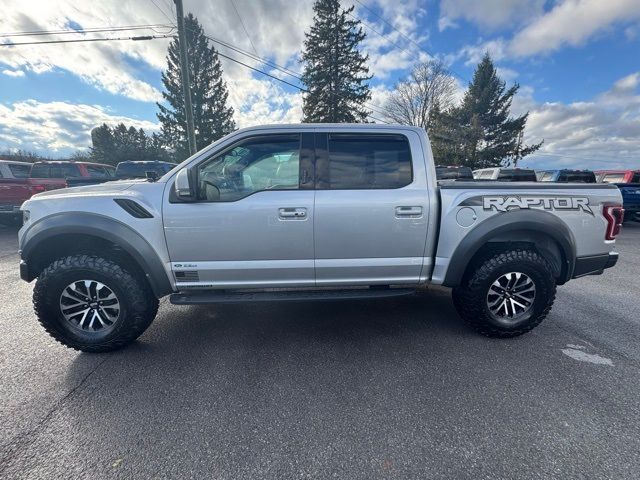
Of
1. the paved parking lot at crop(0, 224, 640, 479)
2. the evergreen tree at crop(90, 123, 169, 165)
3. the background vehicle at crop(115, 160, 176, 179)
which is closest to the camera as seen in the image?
the paved parking lot at crop(0, 224, 640, 479)

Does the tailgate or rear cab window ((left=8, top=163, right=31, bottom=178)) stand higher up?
rear cab window ((left=8, top=163, right=31, bottom=178))

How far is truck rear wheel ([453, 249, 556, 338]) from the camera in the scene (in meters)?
3.02

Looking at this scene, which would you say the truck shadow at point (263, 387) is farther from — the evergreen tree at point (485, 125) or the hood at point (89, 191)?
the evergreen tree at point (485, 125)

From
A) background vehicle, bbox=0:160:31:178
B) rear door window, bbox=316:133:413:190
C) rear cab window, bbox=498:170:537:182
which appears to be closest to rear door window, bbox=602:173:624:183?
rear cab window, bbox=498:170:537:182

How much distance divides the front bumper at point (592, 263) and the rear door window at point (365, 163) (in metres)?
2.03

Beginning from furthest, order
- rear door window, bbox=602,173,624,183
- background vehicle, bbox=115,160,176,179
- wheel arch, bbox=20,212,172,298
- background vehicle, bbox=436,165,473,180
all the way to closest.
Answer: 1. background vehicle, bbox=115,160,176,179
2. rear door window, bbox=602,173,624,183
3. background vehicle, bbox=436,165,473,180
4. wheel arch, bbox=20,212,172,298

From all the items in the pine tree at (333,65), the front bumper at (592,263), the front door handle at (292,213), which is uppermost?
the pine tree at (333,65)

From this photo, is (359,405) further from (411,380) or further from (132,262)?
(132,262)

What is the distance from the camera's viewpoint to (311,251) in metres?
2.92

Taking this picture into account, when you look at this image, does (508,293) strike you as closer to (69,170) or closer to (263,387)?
(263,387)

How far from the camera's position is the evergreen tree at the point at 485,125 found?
1226 inches

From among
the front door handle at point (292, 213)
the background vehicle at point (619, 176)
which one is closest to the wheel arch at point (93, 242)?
the front door handle at point (292, 213)

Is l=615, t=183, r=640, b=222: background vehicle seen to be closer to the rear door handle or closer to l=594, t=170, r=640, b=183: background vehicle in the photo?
l=594, t=170, r=640, b=183: background vehicle

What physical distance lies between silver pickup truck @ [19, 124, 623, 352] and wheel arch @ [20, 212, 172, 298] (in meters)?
0.01
